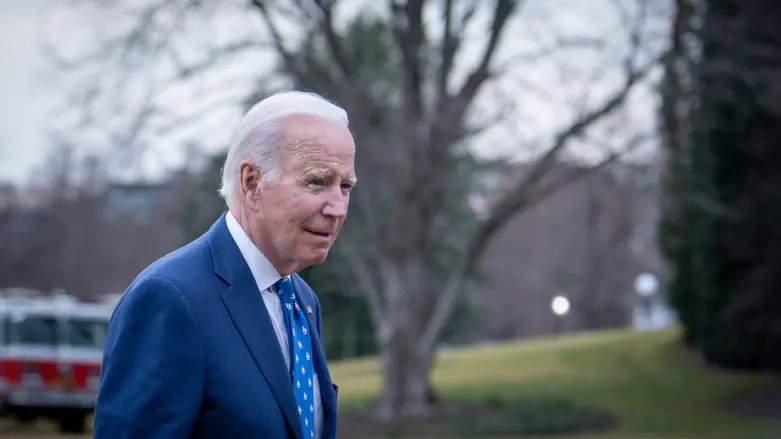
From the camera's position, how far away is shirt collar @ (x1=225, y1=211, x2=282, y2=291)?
2.71 m

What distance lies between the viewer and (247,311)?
8.51ft

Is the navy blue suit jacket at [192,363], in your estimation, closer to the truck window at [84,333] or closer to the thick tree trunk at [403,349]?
the truck window at [84,333]

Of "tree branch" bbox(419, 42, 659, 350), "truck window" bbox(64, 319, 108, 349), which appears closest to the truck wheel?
"truck window" bbox(64, 319, 108, 349)

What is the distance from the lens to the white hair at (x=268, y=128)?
2660 millimetres

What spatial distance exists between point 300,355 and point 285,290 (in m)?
0.17

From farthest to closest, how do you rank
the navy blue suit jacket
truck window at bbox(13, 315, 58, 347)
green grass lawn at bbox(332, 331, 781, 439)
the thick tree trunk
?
the thick tree trunk < green grass lawn at bbox(332, 331, 781, 439) < truck window at bbox(13, 315, 58, 347) < the navy blue suit jacket

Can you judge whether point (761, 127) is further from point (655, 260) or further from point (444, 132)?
point (655, 260)

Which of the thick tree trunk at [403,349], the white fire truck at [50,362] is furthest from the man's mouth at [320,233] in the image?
the thick tree trunk at [403,349]

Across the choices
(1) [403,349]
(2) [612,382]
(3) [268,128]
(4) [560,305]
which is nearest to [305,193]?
(3) [268,128]

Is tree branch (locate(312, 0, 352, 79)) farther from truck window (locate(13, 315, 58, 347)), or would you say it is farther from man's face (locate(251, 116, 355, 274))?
man's face (locate(251, 116, 355, 274))

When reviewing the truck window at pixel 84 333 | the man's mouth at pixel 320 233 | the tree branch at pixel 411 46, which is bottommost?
the man's mouth at pixel 320 233

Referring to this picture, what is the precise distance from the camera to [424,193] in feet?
68.0

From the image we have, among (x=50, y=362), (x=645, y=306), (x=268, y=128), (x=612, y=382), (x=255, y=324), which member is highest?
(x=645, y=306)

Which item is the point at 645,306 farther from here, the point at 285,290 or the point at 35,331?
the point at 285,290
